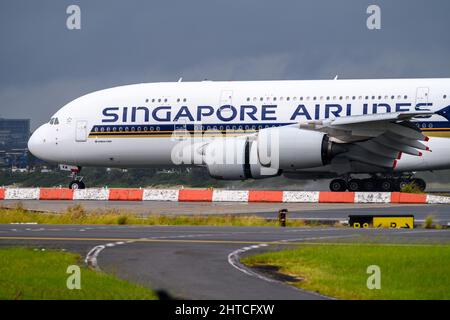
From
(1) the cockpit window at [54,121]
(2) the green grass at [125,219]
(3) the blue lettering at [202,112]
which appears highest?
(3) the blue lettering at [202,112]

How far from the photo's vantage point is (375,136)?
3578cm

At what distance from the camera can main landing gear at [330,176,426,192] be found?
38.0 meters

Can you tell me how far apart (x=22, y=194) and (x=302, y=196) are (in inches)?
521

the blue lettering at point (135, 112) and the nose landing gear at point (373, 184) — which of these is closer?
the nose landing gear at point (373, 184)

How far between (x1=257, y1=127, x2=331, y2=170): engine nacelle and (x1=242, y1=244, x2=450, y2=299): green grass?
17050 millimetres

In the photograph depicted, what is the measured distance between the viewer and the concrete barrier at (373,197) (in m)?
33.9

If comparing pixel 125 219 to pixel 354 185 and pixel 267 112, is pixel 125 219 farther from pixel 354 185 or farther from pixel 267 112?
pixel 354 185

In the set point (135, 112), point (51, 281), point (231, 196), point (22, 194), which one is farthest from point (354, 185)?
point (51, 281)

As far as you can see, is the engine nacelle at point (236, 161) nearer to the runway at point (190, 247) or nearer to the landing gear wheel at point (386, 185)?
the landing gear wheel at point (386, 185)

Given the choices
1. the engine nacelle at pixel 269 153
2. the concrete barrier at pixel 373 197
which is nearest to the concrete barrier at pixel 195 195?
the engine nacelle at pixel 269 153

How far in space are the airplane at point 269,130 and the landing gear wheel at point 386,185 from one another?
1.7 inches
